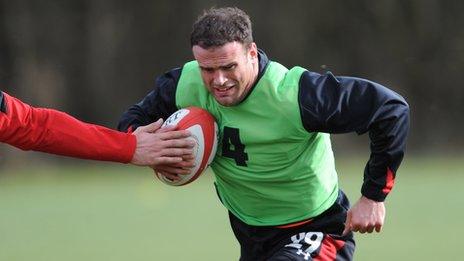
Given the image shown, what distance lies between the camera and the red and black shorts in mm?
5102

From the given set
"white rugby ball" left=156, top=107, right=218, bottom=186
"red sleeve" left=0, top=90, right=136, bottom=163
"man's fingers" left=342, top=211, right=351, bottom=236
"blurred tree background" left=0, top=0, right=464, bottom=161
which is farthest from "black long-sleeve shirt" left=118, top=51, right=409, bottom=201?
"blurred tree background" left=0, top=0, right=464, bottom=161

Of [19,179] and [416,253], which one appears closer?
[416,253]

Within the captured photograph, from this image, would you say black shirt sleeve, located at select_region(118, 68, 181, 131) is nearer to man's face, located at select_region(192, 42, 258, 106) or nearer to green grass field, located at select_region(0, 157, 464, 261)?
man's face, located at select_region(192, 42, 258, 106)

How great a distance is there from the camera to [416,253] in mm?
7570

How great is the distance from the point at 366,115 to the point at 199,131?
0.73 metres

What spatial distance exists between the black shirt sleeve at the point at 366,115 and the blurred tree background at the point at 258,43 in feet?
24.9

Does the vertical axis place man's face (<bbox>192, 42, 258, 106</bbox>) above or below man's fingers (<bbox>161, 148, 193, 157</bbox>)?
above

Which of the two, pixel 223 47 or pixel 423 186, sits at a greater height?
pixel 223 47

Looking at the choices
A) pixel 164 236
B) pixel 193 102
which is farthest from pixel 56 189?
pixel 193 102

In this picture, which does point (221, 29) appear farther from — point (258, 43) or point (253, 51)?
point (258, 43)

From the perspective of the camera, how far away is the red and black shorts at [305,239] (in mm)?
5102

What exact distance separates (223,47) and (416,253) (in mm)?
3095

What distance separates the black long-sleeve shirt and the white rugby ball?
44 cm

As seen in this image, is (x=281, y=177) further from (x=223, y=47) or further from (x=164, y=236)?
(x=164, y=236)
